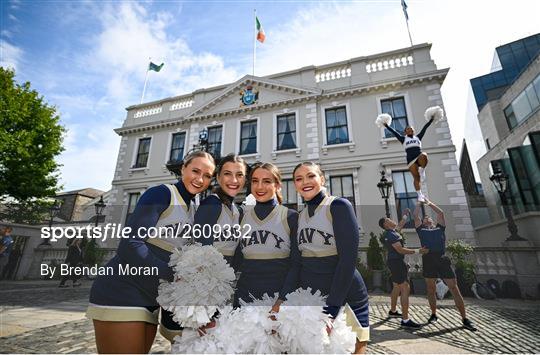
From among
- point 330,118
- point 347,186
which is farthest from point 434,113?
point 330,118

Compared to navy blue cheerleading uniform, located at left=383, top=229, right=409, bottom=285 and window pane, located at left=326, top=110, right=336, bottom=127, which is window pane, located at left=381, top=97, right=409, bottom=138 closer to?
window pane, located at left=326, top=110, right=336, bottom=127

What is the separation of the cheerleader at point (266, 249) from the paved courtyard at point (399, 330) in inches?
109

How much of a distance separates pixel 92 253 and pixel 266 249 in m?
12.7

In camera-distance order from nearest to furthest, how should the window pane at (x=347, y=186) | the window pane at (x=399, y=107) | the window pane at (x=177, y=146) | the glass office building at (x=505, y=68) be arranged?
the window pane at (x=347, y=186)
the window pane at (x=399, y=107)
the window pane at (x=177, y=146)
the glass office building at (x=505, y=68)

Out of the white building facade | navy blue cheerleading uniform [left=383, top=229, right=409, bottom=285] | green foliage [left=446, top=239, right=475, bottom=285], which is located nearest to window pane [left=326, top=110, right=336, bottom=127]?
the white building facade

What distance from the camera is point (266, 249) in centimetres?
201

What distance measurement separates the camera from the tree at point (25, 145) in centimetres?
1302

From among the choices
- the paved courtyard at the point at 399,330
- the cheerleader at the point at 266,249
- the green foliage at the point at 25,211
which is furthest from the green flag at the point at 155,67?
the cheerleader at the point at 266,249

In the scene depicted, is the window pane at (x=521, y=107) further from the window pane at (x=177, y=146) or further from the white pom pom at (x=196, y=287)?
the white pom pom at (x=196, y=287)

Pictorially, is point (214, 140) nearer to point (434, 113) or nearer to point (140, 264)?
point (434, 113)

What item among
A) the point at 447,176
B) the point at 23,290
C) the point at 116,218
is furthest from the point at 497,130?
the point at 23,290

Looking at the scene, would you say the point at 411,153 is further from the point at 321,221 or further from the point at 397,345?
the point at 321,221

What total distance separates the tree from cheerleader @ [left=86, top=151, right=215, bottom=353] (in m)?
16.5

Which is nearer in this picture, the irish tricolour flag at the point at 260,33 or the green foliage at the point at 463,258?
the green foliage at the point at 463,258
